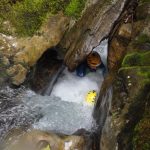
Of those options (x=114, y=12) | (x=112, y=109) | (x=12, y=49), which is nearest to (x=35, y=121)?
(x=12, y=49)

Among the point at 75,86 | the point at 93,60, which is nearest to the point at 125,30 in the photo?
the point at 93,60

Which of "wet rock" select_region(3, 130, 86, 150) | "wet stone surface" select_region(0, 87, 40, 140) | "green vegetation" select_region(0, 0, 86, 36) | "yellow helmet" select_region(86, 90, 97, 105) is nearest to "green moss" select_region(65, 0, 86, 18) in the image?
"green vegetation" select_region(0, 0, 86, 36)

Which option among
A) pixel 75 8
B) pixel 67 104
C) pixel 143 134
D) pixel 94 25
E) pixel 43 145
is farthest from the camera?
pixel 67 104

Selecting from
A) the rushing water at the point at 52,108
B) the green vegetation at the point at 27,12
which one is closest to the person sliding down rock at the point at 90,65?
the rushing water at the point at 52,108

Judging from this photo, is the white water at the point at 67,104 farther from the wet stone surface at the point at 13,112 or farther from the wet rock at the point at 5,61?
the wet rock at the point at 5,61

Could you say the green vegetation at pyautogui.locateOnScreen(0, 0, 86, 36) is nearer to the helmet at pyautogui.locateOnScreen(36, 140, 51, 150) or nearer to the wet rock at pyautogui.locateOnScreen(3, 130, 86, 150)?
the wet rock at pyautogui.locateOnScreen(3, 130, 86, 150)

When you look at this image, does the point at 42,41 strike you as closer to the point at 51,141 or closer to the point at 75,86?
the point at 75,86
